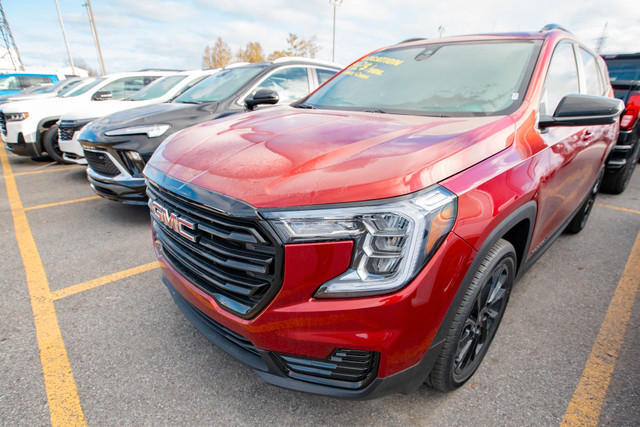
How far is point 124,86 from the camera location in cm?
802

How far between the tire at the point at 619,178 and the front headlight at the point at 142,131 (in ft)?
19.5

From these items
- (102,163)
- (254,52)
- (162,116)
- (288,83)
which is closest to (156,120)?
(162,116)

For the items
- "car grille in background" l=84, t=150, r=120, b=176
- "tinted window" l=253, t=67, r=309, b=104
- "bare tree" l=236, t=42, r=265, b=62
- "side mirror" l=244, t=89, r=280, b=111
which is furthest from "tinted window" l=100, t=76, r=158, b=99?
"bare tree" l=236, t=42, r=265, b=62

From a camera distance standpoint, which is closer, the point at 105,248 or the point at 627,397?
the point at 627,397

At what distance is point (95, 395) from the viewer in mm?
1775

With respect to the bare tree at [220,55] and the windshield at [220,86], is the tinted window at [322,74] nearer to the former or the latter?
the windshield at [220,86]

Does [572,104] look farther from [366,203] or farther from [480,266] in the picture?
[366,203]

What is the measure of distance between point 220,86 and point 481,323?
4.31 metres

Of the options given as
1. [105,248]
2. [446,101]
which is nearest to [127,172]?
[105,248]

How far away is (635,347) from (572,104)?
59.9 inches

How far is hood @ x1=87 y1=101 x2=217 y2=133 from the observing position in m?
3.81

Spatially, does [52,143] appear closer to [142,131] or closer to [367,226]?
[142,131]

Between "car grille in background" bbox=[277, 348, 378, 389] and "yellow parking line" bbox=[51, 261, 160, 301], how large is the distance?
1.80m

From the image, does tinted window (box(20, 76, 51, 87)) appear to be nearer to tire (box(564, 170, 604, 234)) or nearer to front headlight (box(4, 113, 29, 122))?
front headlight (box(4, 113, 29, 122))
